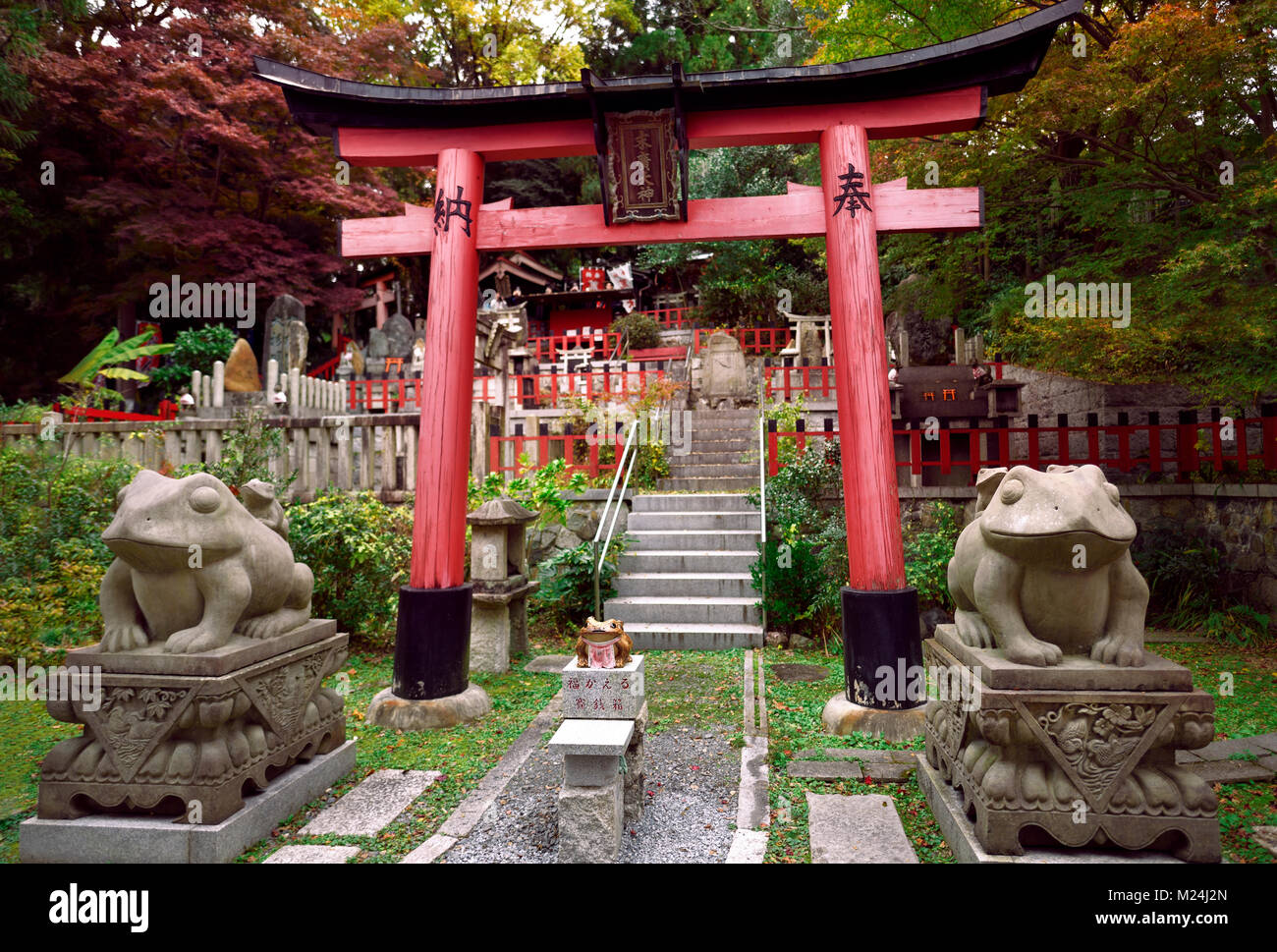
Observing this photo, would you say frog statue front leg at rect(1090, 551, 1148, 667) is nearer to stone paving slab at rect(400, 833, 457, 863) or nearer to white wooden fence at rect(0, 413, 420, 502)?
stone paving slab at rect(400, 833, 457, 863)

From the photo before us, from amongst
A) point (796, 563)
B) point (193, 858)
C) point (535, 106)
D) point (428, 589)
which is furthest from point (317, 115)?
point (796, 563)

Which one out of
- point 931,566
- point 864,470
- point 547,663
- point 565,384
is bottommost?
point 547,663

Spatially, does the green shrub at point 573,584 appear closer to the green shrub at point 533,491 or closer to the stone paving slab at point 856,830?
the green shrub at point 533,491

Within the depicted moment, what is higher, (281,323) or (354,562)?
(281,323)

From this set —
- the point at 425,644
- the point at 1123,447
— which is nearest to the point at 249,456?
the point at 425,644

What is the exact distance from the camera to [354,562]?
7.33 meters

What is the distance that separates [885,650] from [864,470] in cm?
140

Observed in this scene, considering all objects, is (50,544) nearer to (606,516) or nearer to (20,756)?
(20,756)

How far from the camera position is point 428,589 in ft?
18.4

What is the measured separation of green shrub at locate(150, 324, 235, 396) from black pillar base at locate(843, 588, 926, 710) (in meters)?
17.9

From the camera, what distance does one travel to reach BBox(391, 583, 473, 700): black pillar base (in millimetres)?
5531

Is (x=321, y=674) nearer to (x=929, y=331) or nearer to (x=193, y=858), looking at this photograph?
(x=193, y=858)

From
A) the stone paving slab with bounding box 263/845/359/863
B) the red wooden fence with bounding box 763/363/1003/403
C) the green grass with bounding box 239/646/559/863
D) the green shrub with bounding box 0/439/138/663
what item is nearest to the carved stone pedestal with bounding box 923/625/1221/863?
the green grass with bounding box 239/646/559/863

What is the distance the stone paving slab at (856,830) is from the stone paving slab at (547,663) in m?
3.44
